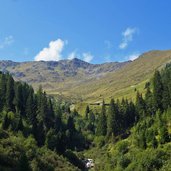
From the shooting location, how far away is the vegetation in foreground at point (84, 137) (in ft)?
320

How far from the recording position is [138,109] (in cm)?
17100

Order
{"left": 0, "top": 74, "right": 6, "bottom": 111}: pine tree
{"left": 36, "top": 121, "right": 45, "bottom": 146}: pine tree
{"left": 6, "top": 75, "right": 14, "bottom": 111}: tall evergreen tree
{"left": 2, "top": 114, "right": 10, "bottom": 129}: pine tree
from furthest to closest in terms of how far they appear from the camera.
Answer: {"left": 0, "top": 74, "right": 6, "bottom": 111}: pine tree
{"left": 6, "top": 75, "right": 14, "bottom": 111}: tall evergreen tree
{"left": 36, "top": 121, "right": 45, "bottom": 146}: pine tree
{"left": 2, "top": 114, "right": 10, "bottom": 129}: pine tree

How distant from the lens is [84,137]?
18812cm

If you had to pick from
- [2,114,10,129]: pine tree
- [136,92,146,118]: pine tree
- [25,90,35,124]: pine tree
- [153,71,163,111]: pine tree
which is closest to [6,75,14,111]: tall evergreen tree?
[25,90,35,124]: pine tree

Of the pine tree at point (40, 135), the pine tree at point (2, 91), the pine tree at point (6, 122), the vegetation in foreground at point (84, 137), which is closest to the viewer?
the vegetation in foreground at point (84, 137)

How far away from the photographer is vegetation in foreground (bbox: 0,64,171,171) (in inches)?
3841

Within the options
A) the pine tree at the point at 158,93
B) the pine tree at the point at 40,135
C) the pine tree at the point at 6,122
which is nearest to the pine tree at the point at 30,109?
the pine tree at the point at 40,135

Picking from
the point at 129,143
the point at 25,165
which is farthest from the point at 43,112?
the point at 25,165

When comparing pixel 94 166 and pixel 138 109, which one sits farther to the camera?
pixel 138 109

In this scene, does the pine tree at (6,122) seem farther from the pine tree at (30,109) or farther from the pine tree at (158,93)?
the pine tree at (158,93)

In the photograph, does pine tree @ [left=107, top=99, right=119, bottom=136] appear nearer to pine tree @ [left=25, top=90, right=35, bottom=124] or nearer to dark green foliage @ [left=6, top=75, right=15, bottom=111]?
pine tree @ [left=25, top=90, right=35, bottom=124]

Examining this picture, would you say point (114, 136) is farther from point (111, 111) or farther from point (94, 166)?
point (94, 166)

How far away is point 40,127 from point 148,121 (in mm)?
42091

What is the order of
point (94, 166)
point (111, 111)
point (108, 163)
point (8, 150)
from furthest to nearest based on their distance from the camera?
point (111, 111), point (94, 166), point (108, 163), point (8, 150)
